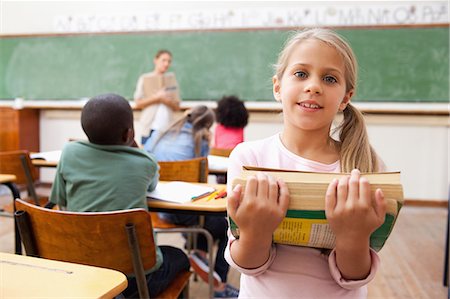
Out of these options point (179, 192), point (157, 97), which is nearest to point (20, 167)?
point (179, 192)

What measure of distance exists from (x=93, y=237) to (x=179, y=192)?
2.05 feet

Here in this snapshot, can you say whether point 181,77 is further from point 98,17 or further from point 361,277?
point 361,277

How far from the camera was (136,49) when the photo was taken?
4996 mm

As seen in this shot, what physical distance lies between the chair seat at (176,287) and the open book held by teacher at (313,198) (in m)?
0.92

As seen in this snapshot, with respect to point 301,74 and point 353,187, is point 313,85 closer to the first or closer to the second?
point 301,74

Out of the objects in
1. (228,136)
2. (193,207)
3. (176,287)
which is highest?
(228,136)

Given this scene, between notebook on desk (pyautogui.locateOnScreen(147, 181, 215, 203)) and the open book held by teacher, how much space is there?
39.3 inches

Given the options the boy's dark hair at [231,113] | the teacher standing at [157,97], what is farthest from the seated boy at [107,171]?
the teacher standing at [157,97]

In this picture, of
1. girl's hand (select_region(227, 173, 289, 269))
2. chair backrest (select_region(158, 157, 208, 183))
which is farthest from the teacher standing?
girl's hand (select_region(227, 173, 289, 269))

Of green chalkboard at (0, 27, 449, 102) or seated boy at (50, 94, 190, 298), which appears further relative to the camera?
green chalkboard at (0, 27, 449, 102)

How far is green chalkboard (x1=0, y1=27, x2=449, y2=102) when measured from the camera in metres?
4.50

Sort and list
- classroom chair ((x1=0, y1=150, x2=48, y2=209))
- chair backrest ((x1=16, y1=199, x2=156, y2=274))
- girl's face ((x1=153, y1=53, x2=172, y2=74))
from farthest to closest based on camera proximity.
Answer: girl's face ((x1=153, y1=53, x2=172, y2=74)) → classroom chair ((x1=0, y1=150, x2=48, y2=209)) → chair backrest ((x1=16, y1=199, x2=156, y2=274))

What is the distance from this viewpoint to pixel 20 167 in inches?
98.7

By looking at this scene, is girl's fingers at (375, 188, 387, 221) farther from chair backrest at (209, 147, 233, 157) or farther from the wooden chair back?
chair backrest at (209, 147, 233, 157)
